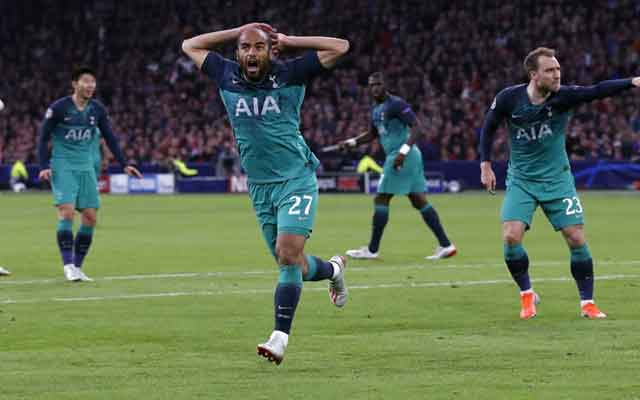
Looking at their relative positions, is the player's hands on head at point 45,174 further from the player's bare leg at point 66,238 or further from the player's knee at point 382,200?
the player's knee at point 382,200

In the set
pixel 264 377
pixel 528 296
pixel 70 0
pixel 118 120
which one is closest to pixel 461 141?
pixel 118 120

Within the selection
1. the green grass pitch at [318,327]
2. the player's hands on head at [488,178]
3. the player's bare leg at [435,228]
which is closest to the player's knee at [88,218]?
the green grass pitch at [318,327]

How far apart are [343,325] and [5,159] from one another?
4157 centimetres

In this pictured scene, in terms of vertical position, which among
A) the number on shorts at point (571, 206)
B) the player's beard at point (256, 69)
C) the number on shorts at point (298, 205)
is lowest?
the number on shorts at point (571, 206)

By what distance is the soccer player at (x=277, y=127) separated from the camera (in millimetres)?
9148

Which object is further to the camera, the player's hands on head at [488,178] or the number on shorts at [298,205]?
the player's hands on head at [488,178]

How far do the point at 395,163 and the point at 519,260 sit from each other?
Answer: 6.89 metres

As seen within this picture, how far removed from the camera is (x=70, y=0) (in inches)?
2272

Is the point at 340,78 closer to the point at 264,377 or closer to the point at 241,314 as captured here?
the point at 241,314

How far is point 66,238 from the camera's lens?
15.7m

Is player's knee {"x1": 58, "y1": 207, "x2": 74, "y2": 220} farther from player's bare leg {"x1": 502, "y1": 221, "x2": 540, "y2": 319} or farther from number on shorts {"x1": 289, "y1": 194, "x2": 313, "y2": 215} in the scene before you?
number on shorts {"x1": 289, "y1": 194, "x2": 313, "y2": 215}

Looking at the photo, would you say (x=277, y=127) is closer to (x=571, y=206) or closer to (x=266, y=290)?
(x=571, y=206)

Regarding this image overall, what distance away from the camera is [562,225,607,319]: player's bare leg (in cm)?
1141

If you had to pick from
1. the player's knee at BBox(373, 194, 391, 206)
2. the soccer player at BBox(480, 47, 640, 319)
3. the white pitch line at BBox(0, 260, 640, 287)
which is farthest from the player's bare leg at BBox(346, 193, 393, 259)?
the soccer player at BBox(480, 47, 640, 319)
